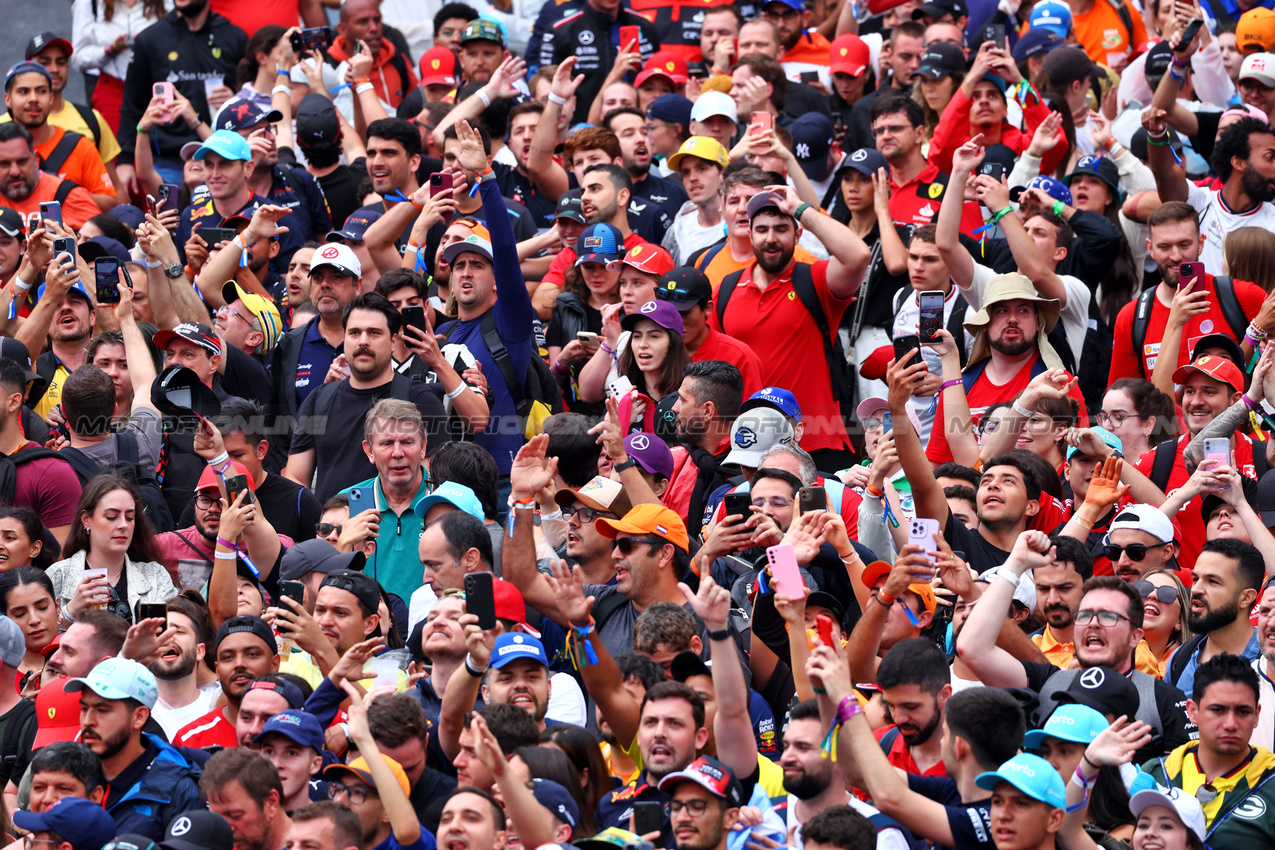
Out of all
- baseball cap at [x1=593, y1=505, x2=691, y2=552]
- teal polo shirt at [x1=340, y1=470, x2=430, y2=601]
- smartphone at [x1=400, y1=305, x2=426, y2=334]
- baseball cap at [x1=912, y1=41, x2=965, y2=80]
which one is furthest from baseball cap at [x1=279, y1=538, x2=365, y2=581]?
baseball cap at [x1=912, y1=41, x2=965, y2=80]

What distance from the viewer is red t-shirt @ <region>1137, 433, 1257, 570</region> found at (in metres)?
9.04

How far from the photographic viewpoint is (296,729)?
275 inches

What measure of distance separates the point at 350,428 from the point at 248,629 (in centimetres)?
207

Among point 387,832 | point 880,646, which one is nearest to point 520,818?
point 387,832

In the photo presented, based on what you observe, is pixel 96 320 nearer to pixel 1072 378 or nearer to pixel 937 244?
pixel 937 244

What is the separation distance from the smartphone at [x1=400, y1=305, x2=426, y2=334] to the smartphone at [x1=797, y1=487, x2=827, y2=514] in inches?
108

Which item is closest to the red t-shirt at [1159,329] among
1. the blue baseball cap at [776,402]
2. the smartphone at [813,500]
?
the blue baseball cap at [776,402]

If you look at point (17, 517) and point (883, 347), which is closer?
point (17, 517)

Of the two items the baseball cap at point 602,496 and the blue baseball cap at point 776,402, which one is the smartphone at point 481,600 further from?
the blue baseball cap at point 776,402

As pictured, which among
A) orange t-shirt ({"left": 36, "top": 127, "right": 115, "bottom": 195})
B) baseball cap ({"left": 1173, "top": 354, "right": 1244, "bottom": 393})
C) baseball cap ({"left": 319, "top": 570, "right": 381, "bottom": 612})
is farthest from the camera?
orange t-shirt ({"left": 36, "top": 127, "right": 115, "bottom": 195})

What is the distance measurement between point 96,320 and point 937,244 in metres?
4.87

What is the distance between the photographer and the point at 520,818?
6.25 metres

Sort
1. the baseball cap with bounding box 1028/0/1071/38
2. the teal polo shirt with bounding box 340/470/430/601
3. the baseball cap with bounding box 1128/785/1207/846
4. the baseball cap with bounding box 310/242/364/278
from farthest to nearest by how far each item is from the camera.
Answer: the baseball cap with bounding box 1028/0/1071/38, the baseball cap with bounding box 310/242/364/278, the teal polo shirt with bounding box 340/470/430/601, the baseball cap with bounding box 1128/785/1207/846

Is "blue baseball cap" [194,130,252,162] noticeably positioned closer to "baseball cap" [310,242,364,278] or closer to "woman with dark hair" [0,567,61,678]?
"baseball cap" [310,242,364,278]
